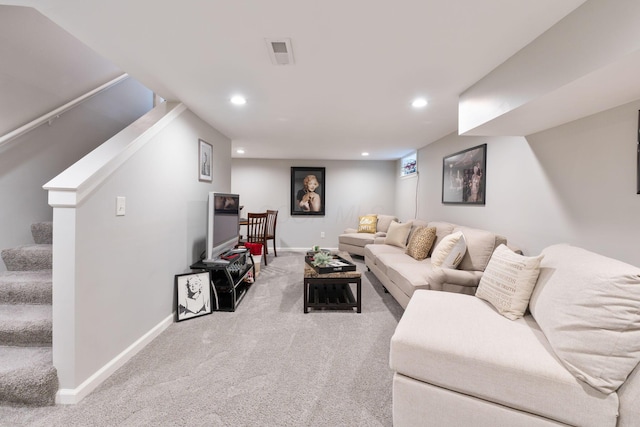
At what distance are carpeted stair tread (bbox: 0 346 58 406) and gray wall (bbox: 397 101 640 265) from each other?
3.41 metres

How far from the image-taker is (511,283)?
1649 millimetres

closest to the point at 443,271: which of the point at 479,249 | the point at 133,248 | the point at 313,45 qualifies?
the point at 479,249

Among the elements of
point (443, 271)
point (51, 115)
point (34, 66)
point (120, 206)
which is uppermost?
point (34, 66)

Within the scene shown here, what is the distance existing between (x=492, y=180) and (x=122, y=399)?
3.67 metres

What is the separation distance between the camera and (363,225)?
5.92m

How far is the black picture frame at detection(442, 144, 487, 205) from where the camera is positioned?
3.20 m

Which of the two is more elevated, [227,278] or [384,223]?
[384,223]

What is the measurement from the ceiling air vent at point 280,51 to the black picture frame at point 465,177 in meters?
2.50

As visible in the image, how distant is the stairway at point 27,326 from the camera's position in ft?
4.91

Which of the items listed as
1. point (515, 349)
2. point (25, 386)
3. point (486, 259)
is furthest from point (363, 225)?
point (25, 386)

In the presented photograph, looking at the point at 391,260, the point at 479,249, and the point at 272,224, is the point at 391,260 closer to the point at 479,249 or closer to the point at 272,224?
the point at 479,249

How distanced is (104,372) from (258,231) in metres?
3.45

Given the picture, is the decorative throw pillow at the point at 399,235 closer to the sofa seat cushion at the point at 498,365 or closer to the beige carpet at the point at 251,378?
the beige carpet at the point at 251,378

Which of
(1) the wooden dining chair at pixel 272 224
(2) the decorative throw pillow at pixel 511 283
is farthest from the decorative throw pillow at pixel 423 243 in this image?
(1) the wooden dining chair at pixel 272 224
